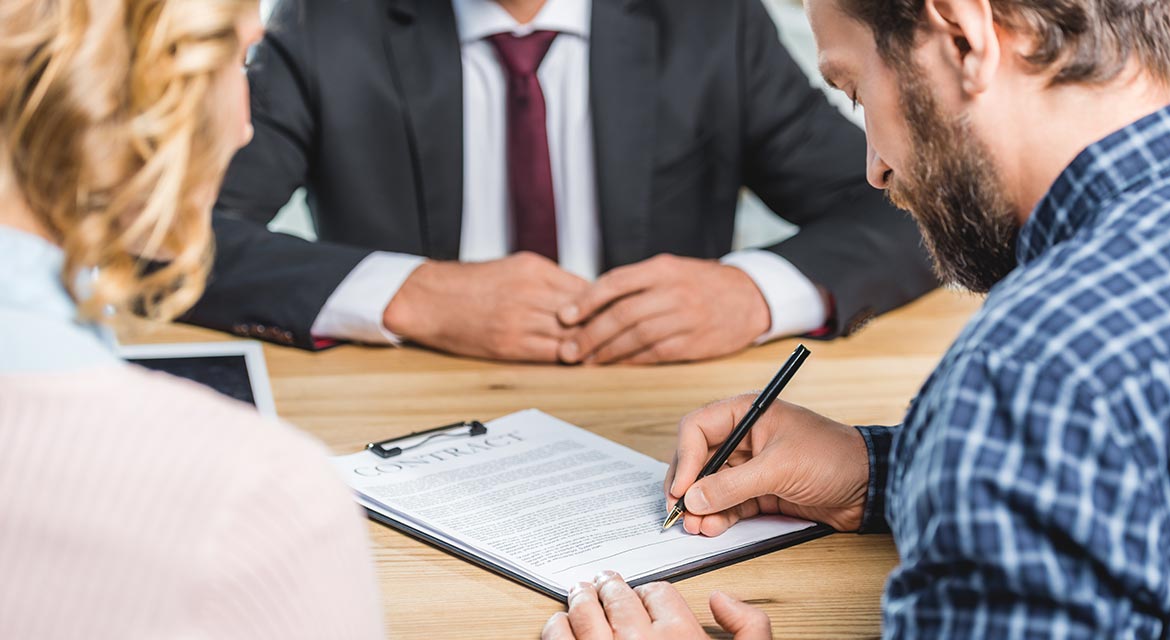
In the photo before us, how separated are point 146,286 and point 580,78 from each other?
5.13 feet

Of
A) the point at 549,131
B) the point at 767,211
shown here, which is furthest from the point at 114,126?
the point at 767,211

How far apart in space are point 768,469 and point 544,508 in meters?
0.20

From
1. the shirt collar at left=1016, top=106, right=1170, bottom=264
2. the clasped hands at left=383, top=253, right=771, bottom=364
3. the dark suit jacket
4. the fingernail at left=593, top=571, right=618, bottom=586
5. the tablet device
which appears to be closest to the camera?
the shirt collar at left=1016, top=106, right=1170, bottom=264

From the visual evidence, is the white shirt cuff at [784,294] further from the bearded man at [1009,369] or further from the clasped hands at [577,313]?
the bearded man at [1009,369]

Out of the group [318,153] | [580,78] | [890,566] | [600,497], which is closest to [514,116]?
[580,78]

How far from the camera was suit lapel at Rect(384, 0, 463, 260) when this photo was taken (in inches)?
79.3

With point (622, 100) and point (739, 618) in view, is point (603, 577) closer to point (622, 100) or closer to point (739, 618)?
point (739, 618)

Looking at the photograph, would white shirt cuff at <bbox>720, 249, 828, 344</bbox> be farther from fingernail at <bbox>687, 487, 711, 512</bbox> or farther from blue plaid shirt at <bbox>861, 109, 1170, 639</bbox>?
blue plaid shirt at <bbox>861, 109, 1170, 639</bbox>

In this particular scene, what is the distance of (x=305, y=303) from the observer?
1.57 metres

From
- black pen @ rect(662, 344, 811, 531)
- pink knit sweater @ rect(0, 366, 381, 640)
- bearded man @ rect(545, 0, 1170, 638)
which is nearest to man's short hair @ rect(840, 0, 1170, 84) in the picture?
bearded man @ rect(545, 0, 1170, 638)

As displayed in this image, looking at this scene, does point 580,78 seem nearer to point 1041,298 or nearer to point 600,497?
point 600,497

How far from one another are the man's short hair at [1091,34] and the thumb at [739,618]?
0.43 m

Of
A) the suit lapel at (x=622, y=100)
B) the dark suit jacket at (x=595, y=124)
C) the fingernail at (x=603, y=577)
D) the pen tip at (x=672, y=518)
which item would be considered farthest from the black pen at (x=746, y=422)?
the suit lapel at (x=622, y=100)

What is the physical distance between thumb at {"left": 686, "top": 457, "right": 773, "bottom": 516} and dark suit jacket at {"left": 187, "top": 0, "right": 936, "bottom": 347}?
953 millimetres
